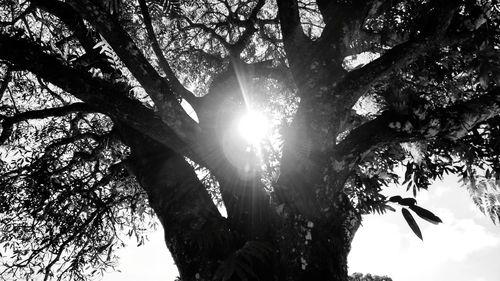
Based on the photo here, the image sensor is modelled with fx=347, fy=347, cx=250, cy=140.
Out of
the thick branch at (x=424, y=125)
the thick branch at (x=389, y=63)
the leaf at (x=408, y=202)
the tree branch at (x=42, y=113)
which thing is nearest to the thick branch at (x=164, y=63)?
the tree branch at (x=42, y=113)

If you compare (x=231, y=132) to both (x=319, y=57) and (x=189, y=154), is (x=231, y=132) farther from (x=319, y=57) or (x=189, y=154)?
(x=319, y=57)

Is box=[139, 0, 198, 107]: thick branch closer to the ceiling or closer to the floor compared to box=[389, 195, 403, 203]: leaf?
closer to the ceiling

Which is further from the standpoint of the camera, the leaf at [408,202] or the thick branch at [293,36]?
the thick branch at [293,36]

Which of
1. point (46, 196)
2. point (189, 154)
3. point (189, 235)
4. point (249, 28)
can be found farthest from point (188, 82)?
point (189, 235)

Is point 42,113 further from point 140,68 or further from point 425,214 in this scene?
point 425,214

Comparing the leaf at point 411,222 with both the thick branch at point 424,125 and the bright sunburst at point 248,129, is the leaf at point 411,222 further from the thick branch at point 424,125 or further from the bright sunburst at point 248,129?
the bright sunburst at point 248,129

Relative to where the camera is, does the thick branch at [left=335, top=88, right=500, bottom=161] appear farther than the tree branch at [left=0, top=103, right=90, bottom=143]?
No

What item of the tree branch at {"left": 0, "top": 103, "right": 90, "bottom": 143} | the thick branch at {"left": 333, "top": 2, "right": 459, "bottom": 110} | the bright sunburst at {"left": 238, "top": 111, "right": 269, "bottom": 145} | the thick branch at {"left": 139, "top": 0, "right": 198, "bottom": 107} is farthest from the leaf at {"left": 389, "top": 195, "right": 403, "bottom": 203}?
the tree branch at {"left": 0, "top": 103, "right": 90, "bottom": 143}

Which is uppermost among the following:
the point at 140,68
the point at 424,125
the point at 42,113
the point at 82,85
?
Answer: the point at 42,113

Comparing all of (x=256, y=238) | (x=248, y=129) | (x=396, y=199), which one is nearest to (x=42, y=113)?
(x=248, y=129)

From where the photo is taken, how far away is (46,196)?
18.9ft

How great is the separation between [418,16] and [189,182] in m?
3.05

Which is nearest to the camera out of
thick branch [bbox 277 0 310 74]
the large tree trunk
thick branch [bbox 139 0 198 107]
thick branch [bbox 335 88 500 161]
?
the large tree trunk

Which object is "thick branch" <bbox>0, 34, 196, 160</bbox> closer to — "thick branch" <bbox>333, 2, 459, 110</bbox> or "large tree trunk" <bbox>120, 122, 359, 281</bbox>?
"large tree trunk" <bbox>120, 122, 359, 281</bbox>
